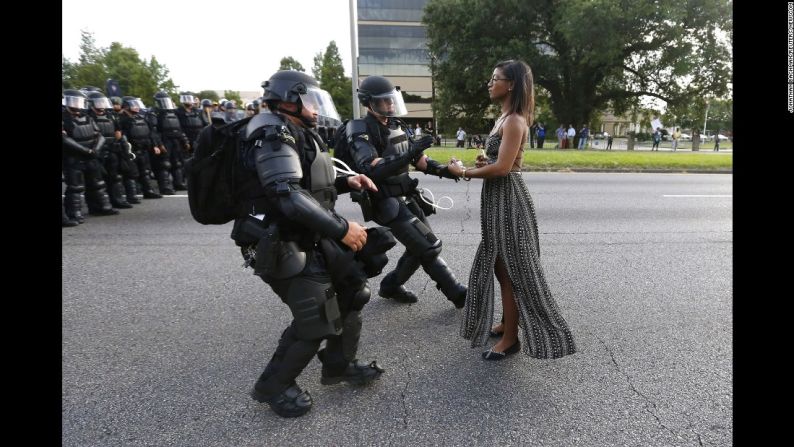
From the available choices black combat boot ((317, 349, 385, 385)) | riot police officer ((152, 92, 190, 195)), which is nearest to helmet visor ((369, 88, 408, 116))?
black combat boot ((317, 349, 385, 385))

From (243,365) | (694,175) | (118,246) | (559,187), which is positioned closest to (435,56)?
(694,175)

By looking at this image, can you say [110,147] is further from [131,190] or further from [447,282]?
[447,282]

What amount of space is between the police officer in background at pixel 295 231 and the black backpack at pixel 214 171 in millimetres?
82

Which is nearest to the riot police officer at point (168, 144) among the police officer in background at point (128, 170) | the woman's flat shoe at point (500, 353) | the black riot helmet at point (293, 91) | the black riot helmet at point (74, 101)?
the police officer in background at point (128, 170)

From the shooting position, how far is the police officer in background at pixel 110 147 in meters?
8.13

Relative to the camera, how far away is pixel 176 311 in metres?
3.72

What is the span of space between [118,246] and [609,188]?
9563 mm

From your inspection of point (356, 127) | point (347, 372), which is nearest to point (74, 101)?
point (356, 127)

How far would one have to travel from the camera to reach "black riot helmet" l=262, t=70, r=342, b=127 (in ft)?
7.52

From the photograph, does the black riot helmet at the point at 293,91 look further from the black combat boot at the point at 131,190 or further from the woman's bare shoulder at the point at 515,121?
the black combat boot at the point at 131,190

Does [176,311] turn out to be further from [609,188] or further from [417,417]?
[609,188]

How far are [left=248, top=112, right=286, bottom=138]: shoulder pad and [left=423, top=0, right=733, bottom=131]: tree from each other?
96.5 feet

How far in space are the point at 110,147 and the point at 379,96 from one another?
274 inches

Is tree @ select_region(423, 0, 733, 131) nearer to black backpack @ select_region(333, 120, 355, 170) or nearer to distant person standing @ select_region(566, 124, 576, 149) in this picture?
distant person standing @ select_region(566, 124, 576, 149)
